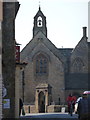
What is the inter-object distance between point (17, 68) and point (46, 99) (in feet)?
88.0

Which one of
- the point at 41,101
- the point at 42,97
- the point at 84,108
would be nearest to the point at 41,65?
the point at 42,97

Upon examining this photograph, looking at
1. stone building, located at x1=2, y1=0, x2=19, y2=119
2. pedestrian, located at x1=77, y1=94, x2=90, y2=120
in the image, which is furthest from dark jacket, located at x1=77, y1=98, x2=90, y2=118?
stone building, located at x1=2, y1=0, x2=19, y2=119

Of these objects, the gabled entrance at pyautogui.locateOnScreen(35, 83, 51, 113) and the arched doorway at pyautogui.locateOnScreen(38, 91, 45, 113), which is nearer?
the gabled entrance at pyautogui.locateOnScreen(35, 83, 51, 113)

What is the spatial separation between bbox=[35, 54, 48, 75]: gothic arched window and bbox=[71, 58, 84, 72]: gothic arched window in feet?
16.9

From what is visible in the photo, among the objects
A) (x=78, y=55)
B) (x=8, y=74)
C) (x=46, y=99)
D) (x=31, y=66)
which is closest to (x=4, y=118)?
(x=8, y=74)

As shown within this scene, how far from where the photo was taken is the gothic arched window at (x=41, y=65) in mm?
55938

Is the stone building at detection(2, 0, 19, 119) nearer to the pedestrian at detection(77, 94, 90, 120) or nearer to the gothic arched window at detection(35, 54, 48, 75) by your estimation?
the pedestrian at detection(77, 94, 90, 120)

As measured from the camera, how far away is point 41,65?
2208 inches

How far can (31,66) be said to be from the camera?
5606 centimetres

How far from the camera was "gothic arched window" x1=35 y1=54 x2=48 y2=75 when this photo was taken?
55938 mm

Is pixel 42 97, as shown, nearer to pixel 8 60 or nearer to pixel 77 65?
pixel 77 65

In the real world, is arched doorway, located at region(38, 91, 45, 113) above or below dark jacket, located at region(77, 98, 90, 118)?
below

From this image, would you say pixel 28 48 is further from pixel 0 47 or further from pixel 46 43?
pixel 0 47

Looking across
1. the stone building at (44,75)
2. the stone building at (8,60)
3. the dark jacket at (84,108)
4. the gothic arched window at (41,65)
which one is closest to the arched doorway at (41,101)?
the stone building at (44,75)
